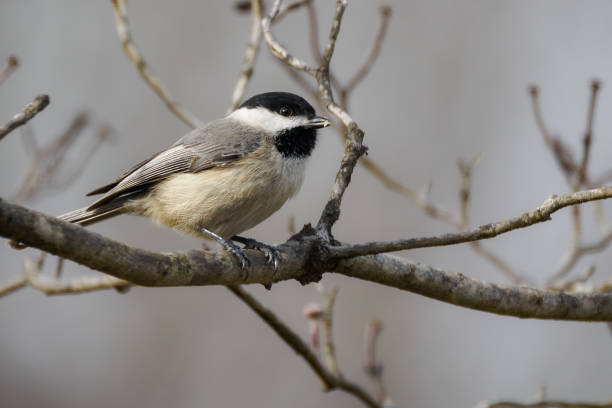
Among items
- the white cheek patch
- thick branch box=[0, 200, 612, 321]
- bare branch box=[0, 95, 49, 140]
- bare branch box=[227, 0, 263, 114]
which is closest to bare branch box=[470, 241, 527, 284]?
thick branch box=[0, 200, 612, 321]

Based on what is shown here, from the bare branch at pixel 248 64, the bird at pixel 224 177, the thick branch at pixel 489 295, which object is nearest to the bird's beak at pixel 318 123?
the bird at pixel 224 177

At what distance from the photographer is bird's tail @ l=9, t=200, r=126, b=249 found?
11.7 ft

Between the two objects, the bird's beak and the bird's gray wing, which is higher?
the bird's beak

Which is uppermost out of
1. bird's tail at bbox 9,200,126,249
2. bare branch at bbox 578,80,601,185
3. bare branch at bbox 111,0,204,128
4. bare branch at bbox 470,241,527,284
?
bare branch at bbox 578,80,601,185

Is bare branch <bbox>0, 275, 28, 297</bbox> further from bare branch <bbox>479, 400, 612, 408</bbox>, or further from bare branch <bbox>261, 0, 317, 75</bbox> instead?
bare branch <bbox>479, 400, 612, 408</bbox>

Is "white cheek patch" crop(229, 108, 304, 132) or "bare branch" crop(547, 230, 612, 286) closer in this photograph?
"bare branch" crop(547, 230, 612, 286)

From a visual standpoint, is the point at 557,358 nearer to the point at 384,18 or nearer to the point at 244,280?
the point at 384,18

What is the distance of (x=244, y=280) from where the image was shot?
7.85ft

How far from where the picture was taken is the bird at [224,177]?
3398mm

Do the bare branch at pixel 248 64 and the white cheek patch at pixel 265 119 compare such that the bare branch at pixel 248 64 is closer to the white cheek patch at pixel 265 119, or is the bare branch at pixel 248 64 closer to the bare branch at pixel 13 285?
the white cheek patch at pixel 265 119

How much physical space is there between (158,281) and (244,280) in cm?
48

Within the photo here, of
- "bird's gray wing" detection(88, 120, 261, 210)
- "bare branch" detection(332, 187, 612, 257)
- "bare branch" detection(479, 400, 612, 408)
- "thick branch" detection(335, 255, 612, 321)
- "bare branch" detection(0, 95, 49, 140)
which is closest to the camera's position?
"bare branch" detection(0, 95, 49, 140)

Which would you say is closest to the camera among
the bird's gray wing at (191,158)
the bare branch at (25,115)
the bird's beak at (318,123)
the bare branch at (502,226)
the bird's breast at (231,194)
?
Answer: the bare branch at (25,115)

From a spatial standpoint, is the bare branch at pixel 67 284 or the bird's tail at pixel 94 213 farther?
the bird's tail at pixel 94 213
